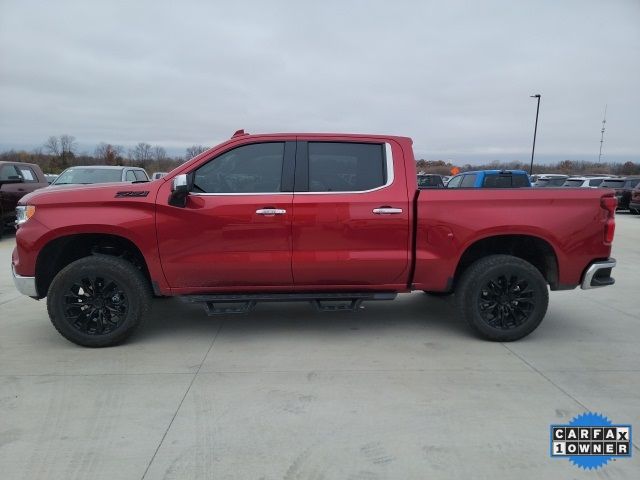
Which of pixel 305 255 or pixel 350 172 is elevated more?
pixel 350 172

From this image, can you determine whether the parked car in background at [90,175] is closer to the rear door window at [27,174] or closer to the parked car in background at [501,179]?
the rear door window at [27,174]

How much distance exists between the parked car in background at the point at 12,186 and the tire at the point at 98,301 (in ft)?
26.6

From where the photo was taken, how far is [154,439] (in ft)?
9.90

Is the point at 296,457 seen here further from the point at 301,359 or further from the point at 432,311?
the point at 432,311

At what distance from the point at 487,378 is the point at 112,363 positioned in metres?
3.20

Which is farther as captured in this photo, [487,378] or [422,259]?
[422,259]

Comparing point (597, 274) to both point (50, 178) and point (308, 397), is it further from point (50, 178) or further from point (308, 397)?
point (50, 178)

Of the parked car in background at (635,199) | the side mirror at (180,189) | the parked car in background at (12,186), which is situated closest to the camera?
the side mirror at (180,189)

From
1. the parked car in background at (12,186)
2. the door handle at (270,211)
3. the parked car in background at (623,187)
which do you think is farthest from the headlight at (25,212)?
the parked car in background at (623,187)

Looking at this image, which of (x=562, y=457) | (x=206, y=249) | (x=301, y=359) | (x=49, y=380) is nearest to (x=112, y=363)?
(x=49, y=380)

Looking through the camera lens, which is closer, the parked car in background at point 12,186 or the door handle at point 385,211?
the door handle at point 385,211

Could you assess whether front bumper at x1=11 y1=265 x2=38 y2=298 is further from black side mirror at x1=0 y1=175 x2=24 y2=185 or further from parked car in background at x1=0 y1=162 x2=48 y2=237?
black side mirror at x1=0 y1=175 x2=24 y2=185

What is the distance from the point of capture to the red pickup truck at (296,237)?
438 centimetres

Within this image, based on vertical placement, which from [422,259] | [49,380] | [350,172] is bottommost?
[49,380]
